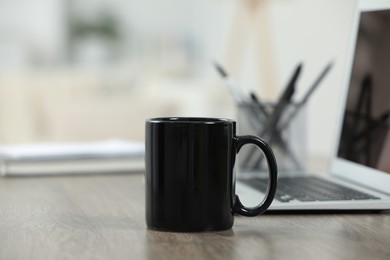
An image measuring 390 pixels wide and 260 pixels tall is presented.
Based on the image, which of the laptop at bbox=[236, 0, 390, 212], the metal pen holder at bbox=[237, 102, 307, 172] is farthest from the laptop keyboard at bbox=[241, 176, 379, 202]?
the metal pen holder at bbox=[237, 102, 307, 172]

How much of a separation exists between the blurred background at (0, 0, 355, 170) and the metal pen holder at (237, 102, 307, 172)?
0.03 meters

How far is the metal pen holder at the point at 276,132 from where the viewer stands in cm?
129

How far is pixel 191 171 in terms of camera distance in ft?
2.60

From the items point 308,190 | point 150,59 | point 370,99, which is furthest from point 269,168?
point 150,59

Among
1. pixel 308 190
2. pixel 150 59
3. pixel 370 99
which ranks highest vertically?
pixel 370 99

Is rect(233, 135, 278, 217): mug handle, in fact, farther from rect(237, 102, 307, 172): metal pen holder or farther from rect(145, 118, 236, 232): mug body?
rect(237, 102, 307, 172): metal pen holder

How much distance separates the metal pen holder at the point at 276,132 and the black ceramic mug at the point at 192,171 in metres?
0.48

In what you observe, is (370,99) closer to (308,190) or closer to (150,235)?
(308,190)

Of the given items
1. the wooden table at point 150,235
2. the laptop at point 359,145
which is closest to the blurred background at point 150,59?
the laptop at point 359,145

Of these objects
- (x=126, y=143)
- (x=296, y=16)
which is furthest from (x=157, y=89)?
(x=126, y=143)

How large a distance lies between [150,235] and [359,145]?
0.47m

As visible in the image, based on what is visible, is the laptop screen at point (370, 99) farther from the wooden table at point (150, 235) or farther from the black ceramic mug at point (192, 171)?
the black ceramic mug at point (192, 171)

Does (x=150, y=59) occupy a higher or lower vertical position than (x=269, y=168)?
lower

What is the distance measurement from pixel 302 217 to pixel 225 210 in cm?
14
